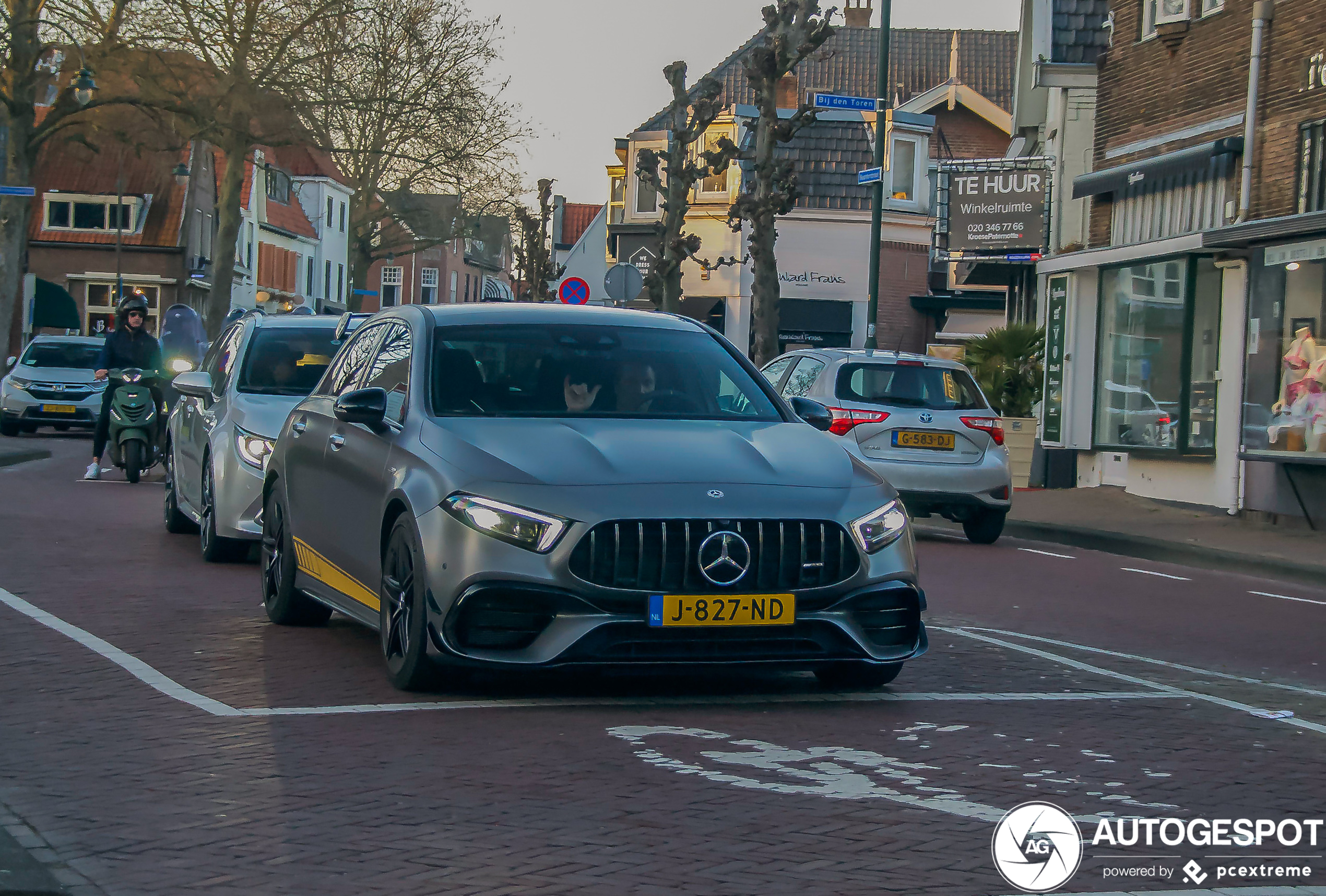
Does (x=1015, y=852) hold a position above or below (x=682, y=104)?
below

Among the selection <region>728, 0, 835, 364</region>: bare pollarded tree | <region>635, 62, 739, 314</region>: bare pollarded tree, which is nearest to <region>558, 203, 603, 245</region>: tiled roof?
<region>635, 62, 739, 314</region>: bare pollarded tree

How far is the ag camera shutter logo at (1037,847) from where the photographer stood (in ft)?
15.5

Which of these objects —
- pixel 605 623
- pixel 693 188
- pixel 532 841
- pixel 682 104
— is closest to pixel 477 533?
pixel 605 623

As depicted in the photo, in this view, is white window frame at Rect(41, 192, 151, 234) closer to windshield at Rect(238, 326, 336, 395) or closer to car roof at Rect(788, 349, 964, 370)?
car roof at Rect(788, 349, 964, 370)

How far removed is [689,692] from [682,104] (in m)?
38.1

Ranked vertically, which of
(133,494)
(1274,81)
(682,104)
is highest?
(682,104)

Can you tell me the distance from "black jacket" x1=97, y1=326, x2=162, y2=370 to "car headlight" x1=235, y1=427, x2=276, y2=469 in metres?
8.22

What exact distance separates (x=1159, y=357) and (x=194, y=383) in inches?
557

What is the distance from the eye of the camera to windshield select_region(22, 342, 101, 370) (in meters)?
31.3

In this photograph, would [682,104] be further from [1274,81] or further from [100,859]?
[100,859]

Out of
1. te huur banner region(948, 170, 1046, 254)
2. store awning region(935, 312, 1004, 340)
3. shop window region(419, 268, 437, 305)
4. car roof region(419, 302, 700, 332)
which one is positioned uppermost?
shop window region(419, 268, 437, 305)

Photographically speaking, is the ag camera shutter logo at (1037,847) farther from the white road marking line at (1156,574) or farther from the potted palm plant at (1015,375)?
the potted palm plant at (1015,375)

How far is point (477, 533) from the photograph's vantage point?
22.0 feet

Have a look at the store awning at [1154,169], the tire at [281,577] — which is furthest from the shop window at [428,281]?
the tire at [281,577]
